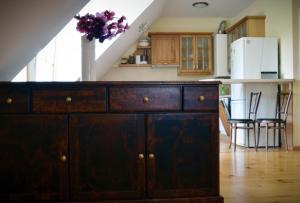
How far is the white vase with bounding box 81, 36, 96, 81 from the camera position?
2240 millimetres

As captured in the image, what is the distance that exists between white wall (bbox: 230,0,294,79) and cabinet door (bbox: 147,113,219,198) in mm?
3446

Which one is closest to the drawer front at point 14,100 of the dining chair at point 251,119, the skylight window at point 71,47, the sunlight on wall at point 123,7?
the skylight window at point 71,47

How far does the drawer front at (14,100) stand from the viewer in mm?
1882

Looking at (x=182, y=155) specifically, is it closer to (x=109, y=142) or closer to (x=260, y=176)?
(x=109, y=142)

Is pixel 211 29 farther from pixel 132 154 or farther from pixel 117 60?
pixel 132 154

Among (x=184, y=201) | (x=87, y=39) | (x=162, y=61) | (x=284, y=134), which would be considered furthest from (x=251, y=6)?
(x=184, y=201)

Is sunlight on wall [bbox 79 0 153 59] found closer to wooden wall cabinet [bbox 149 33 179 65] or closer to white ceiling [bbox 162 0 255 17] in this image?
white ceiling [bbox 162 0 255 17]

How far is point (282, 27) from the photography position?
5.13 m

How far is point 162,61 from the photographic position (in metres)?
7.11

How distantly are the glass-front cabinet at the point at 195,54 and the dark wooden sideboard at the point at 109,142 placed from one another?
5.28 meters

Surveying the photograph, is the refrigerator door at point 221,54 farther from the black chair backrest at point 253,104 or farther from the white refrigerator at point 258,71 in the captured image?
the black chair backrest at point 253,104

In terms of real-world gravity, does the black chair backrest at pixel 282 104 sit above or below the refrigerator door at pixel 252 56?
below

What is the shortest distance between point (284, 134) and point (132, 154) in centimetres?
360

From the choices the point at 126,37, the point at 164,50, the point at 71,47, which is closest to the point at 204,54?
the point at 164,50
